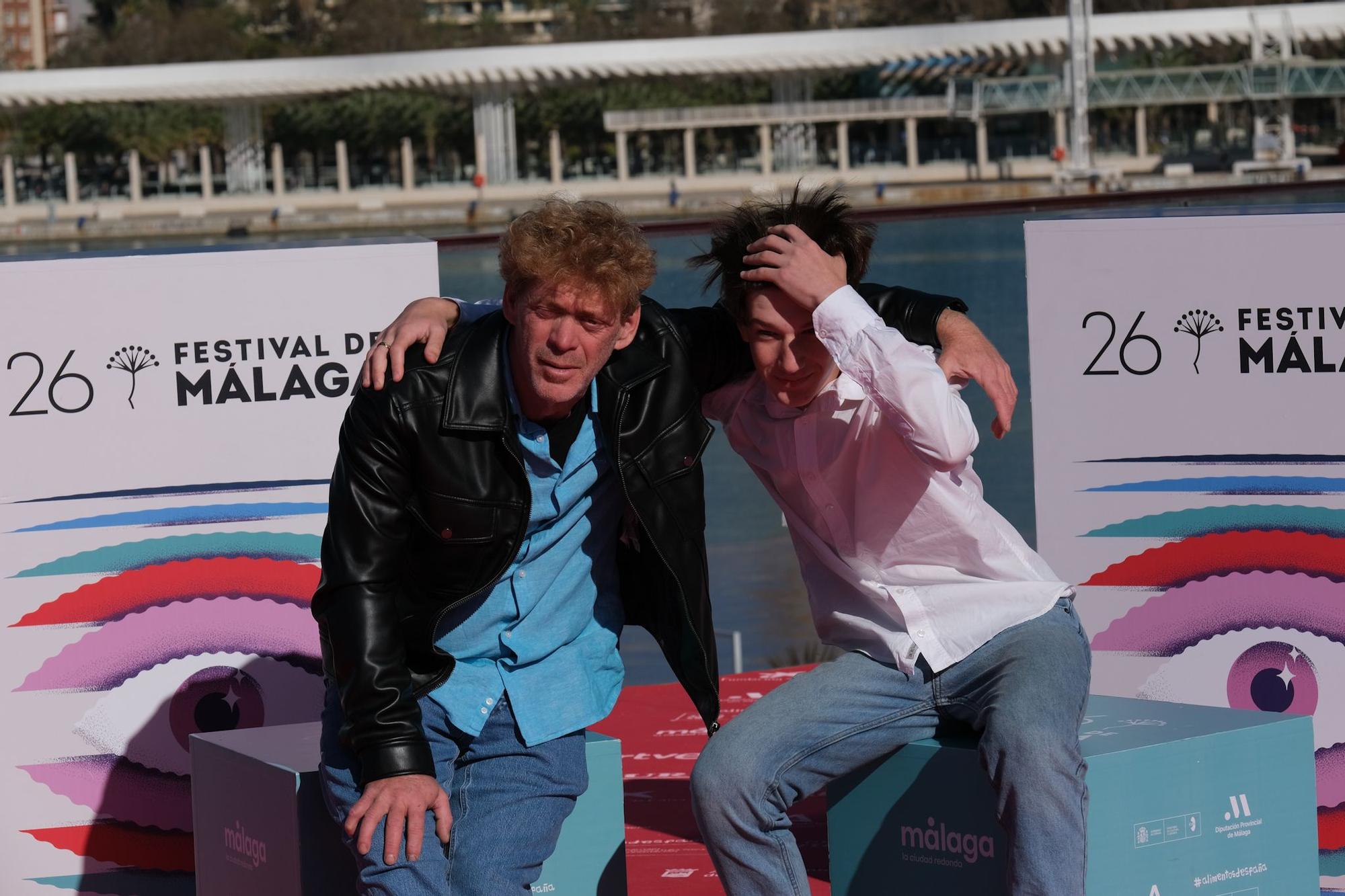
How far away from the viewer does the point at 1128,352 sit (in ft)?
9.91

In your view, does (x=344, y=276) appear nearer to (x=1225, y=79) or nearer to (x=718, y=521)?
(x=718, y=521)

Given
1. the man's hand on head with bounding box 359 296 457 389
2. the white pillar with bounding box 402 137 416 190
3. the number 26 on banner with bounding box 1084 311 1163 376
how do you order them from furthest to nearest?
the white pillar with bounding box 402 137 416 190 < the number 26 on banner with bounding box 1084 311 1163 376 < the man's hand on head with bounding box 359 296 457 389

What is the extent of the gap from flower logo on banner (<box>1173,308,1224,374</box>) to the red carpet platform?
3.70ft

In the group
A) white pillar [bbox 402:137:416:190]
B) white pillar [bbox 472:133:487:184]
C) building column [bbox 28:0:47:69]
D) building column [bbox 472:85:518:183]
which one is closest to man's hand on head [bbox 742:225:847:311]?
white pillar [bbox 402:137:416:190]

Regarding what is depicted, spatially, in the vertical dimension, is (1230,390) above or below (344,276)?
below

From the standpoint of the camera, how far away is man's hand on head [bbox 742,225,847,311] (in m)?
2.20

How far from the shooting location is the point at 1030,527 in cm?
652

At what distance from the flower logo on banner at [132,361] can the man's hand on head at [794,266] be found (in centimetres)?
119

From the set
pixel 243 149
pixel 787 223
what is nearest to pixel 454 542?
pixel 787 223

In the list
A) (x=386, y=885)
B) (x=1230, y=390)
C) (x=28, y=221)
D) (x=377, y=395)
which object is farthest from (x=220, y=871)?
(x=28, y=221)

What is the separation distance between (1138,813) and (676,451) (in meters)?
0.75

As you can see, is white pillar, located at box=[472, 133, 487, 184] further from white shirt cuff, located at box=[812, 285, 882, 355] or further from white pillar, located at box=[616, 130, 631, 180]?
white shirt cuff, located at box=[812, 285, 882, 355]

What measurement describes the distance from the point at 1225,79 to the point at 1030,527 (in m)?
36.4

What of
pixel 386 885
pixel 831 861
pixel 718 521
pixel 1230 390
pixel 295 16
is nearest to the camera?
pixel 386 885
